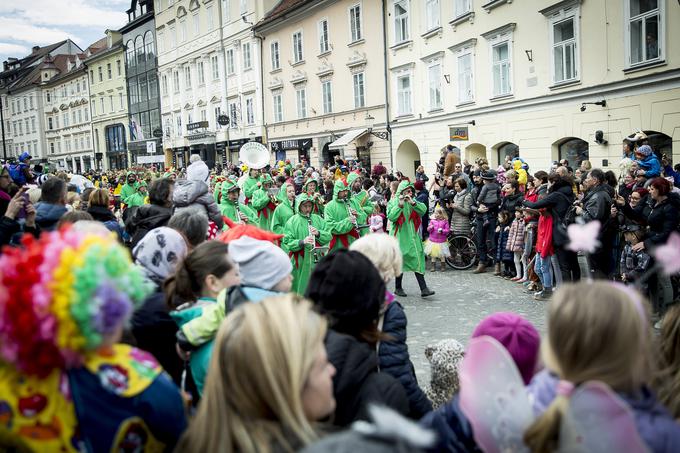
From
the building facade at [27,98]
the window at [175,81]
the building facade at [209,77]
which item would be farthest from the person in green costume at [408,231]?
the building facade at [27,98]

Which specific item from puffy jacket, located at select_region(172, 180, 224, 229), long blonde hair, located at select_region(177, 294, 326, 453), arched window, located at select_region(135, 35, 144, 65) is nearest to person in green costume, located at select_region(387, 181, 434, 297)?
puffy jacket, located at select_region(172, 180, 224, 229)

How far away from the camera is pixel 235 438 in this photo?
1.62 metres

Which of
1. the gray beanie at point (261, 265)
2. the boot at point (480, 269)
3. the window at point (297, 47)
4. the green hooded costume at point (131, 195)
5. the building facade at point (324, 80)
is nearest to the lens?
the gray beanie at point (261, 265)

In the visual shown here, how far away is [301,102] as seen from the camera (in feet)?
109

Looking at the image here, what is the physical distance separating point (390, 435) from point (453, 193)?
11766 millimetres

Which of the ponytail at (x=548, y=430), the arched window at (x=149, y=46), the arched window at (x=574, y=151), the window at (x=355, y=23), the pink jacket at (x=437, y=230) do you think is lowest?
the pink jacket at (x=437, y=230)

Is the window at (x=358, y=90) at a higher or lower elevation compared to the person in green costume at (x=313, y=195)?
higher

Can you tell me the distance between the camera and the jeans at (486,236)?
11.6 m

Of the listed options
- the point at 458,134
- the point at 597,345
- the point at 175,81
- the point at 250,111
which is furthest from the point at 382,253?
the point at 175,81

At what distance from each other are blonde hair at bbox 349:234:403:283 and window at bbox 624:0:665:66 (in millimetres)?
12311

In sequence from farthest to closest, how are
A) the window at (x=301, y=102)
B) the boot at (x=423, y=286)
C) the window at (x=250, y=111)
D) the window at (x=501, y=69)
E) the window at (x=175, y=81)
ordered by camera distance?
1. the window at (x=175, y=81)
2. the window at (x=250, y=111)
3. the window at (x=301, y=102)
4. the window at (x=501, y=69)
5. the boot at (x=423, y=286)

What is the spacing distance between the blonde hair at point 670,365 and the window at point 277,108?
33.7 meters

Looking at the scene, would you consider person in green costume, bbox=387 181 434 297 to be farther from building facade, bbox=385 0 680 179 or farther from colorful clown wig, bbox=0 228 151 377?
colorful clown wig, bbox=0 228 151 377

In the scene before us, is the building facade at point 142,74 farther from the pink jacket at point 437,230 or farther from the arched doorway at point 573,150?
the pink jacket at point 437,230
